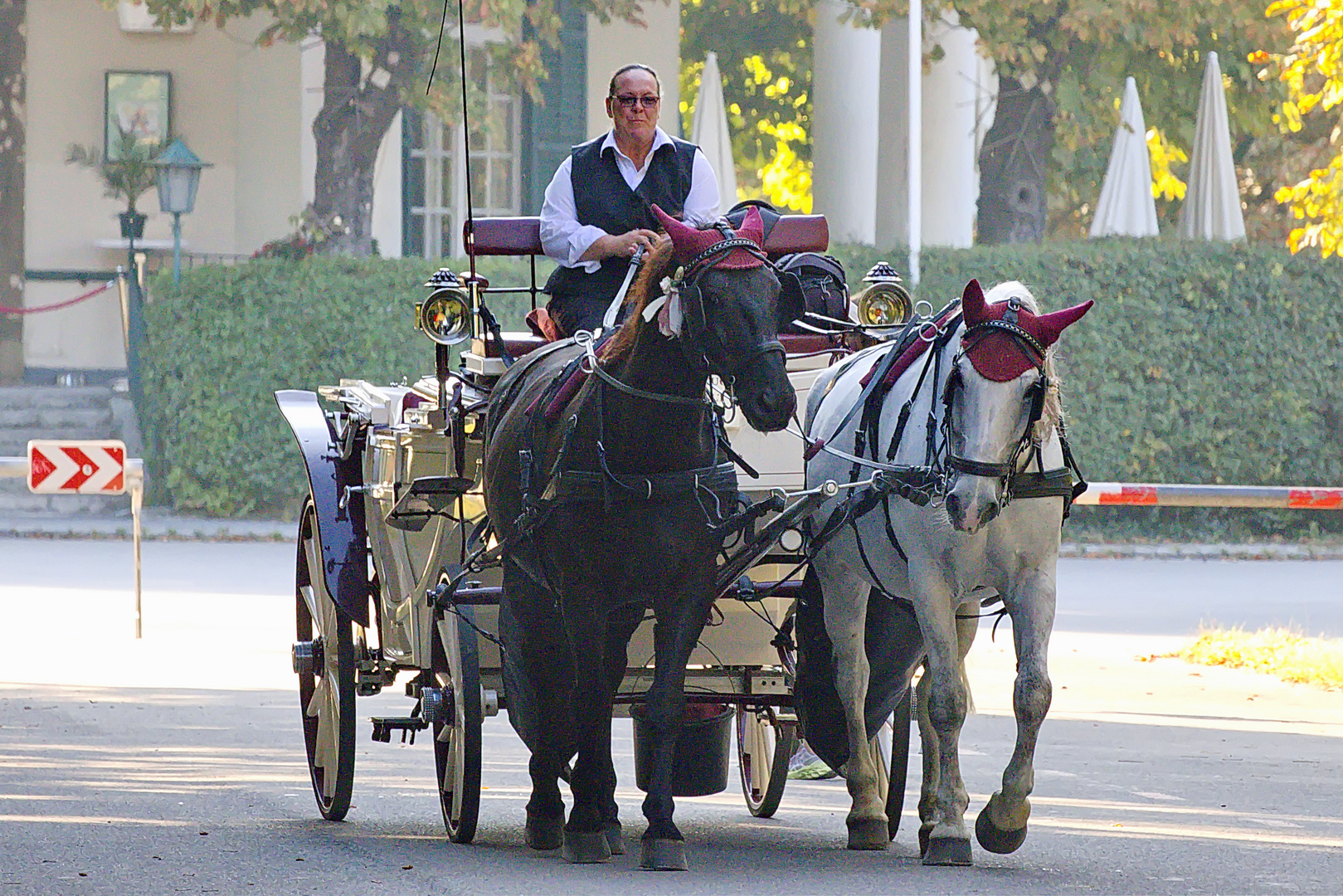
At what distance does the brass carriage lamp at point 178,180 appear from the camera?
75.5 ft

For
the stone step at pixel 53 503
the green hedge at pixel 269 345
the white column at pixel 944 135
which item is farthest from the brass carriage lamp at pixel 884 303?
the white column at pixel 944 135

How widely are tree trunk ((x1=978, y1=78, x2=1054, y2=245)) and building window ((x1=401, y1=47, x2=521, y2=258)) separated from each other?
5.77 metres

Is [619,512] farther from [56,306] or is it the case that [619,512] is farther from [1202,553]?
[56,306]

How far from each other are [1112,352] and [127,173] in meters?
11.3

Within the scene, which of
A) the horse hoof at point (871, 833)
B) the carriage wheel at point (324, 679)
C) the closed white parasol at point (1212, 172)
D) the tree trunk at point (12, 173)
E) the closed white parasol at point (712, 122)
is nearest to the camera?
the horse hoof at point (871, 833)

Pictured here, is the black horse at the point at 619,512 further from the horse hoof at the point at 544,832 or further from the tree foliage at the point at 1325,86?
the tree foliage at the point at 1325,86

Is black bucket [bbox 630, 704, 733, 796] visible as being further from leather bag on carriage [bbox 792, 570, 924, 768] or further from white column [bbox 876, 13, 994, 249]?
white column [bbox 876, 13, 994, 249]

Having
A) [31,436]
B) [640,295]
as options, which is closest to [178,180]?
[31,436]

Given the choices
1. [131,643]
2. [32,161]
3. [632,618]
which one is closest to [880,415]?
[632,618]

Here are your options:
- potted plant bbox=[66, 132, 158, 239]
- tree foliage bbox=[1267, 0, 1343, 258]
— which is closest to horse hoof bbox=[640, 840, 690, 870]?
tree foliage bbox=[1267, 0, 1343, 258]

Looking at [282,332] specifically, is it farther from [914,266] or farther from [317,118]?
[914,266]

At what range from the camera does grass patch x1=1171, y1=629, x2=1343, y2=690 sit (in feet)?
42.2

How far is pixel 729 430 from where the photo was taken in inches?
296

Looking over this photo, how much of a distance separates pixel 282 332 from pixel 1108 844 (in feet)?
46.2
